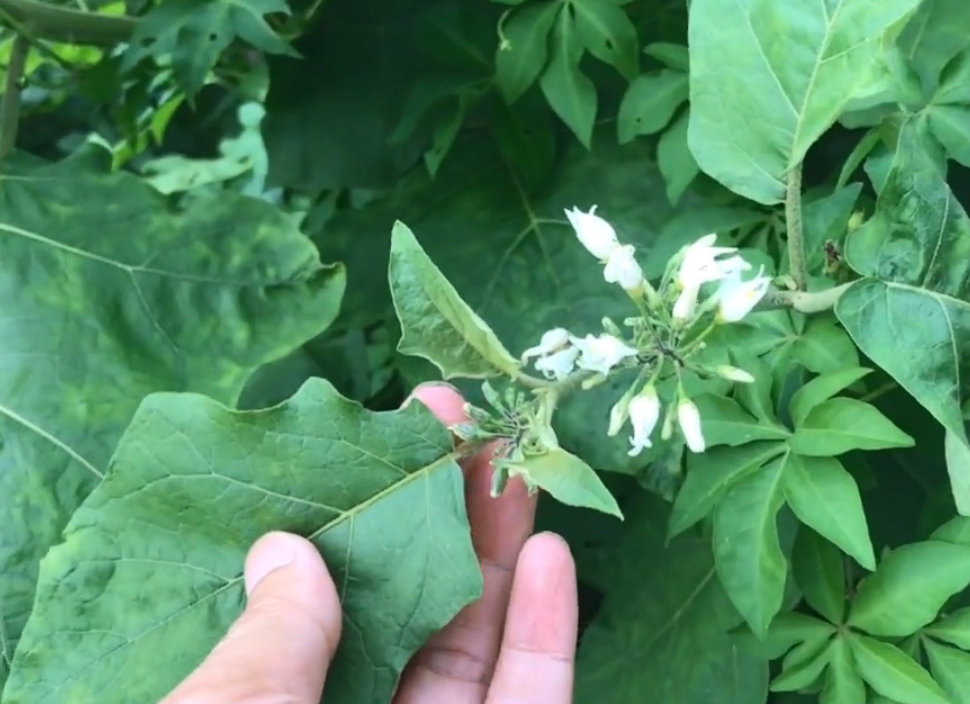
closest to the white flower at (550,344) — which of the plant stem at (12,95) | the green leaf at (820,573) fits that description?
the green leaf at (820,573)

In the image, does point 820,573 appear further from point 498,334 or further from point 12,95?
point 12,95

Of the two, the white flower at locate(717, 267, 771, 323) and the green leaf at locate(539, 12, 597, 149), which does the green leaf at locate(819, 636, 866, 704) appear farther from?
the green leaf at locate(539, 12, 597, 149)

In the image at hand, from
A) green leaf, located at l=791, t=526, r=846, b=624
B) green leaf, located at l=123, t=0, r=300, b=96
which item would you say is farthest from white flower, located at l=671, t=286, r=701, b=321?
green leaf, located at l=123, t=0, r=300, b=96

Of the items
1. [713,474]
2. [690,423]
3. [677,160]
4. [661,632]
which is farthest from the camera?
[661,632]

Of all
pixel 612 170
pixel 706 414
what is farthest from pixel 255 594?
pixel 612 170

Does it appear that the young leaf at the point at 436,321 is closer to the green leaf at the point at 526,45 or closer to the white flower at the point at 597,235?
the white flower at the point at 597,235

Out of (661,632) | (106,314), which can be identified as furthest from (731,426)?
(106,314)
